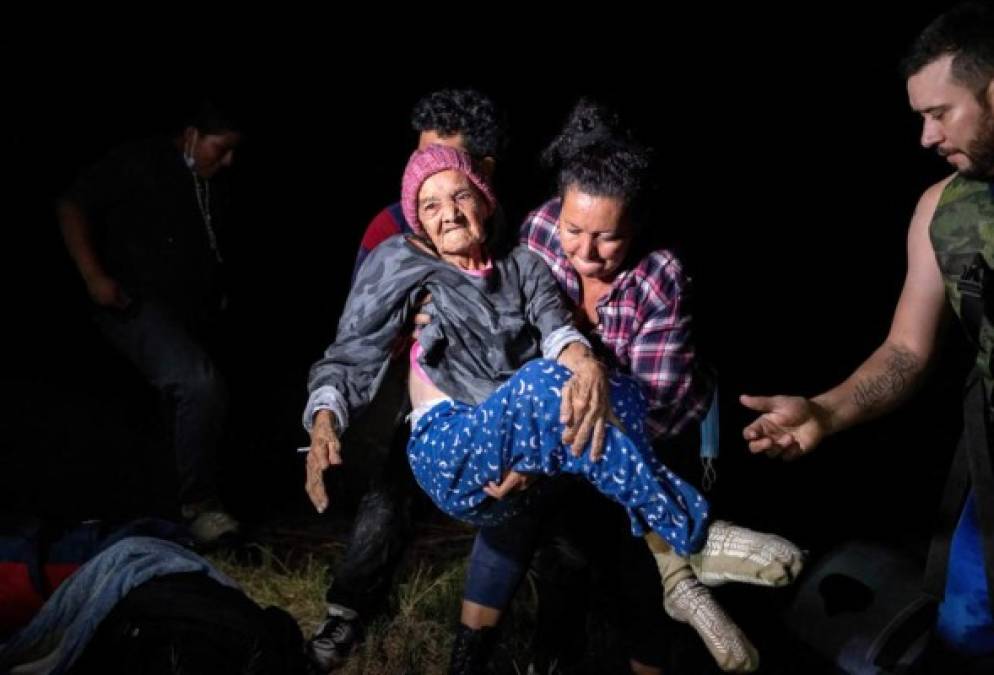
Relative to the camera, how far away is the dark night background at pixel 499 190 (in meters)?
6.81

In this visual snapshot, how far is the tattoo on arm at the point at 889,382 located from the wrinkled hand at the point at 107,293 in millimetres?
3610

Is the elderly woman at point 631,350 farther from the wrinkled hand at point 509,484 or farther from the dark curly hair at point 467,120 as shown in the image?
the dark curly hair at point 467,120

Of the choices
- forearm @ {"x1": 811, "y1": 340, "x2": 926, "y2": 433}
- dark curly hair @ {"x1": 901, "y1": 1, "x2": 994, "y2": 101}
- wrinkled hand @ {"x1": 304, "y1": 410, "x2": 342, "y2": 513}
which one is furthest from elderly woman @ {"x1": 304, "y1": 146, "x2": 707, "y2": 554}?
dark curly hair @ {"x1": 901, "y1": 1, "x2": 994, "y2": 101}

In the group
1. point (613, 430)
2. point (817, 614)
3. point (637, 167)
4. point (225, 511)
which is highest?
point (637, 167)

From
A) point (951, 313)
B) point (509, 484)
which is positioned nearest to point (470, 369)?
point (509, 484)

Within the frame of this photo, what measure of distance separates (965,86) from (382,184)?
18.1 ft

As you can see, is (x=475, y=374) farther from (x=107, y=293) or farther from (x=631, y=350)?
(x=107, y=293)

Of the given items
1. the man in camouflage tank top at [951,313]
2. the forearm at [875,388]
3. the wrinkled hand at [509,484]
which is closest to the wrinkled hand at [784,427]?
the man in camouflage tank top at [951,313]

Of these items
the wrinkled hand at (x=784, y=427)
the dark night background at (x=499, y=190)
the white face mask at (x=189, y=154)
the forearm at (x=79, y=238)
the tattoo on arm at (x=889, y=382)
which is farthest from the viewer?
the dark night background at (x=499, y=190)

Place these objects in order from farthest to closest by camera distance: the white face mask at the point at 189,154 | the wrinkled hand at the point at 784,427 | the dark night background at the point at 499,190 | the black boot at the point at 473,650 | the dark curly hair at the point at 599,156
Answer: the dark night background at the point at 499,190 < the white face mask at the point at 189,154 < the black boot at the point at 473,650 < the dark curly hair at the point at 599,156 < the wrinkled hand at the point at 784,427

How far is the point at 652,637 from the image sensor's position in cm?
369

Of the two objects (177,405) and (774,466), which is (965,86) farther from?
(177,405)

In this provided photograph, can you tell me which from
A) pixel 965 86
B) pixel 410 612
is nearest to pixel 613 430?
pixel 965 86

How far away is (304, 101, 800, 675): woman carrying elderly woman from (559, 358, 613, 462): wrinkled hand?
11mm
